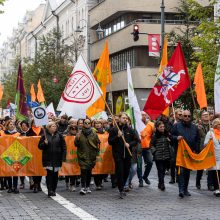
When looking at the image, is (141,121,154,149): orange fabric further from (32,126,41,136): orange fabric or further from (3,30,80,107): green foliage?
(3,30,80,107): green foliage

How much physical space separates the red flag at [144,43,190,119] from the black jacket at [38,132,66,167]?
6.55ft

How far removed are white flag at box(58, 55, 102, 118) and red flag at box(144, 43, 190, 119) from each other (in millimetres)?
1202

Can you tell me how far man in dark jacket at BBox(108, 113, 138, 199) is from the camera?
1412 centimetres

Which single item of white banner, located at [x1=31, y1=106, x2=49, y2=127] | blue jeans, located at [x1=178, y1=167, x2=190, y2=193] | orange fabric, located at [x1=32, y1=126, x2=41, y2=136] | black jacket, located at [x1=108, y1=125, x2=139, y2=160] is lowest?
blue jeans, located at [x1=178, y1=167, x2=190, y2=193]

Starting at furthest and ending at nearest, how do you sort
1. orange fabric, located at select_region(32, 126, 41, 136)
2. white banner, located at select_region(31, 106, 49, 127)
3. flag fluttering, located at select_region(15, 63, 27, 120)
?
flag fluttering, located at select_region(15, 63, 27, 120)
orange fabric, located at select_region(32, 126, 41, 136)
white banner, located at select_region(31, 106, 49, 127)

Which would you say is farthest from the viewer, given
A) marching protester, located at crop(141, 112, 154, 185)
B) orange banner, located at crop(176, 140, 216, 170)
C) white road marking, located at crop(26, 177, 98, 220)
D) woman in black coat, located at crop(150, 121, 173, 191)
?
marching protester, located at crop(141, 112, 154, 185)

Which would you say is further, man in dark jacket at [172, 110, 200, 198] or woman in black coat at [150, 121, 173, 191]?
woman in black coat at [150, 121, 173, 191]

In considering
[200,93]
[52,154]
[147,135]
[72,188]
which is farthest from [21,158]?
[200,93]

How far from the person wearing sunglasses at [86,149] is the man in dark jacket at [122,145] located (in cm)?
73

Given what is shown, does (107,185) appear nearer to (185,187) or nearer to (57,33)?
(185,187)

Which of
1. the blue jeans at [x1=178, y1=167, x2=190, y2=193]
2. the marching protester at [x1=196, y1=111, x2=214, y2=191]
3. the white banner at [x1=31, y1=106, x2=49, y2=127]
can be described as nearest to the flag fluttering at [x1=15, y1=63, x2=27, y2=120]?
the white banner at [x1=31, y1=106, x2=49, y2=127]

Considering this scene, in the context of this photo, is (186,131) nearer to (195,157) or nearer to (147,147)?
(195,157)

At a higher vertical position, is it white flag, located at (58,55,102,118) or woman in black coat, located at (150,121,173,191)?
white flag, located at (58,55,102,118)

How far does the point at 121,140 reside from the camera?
14.4 meters
